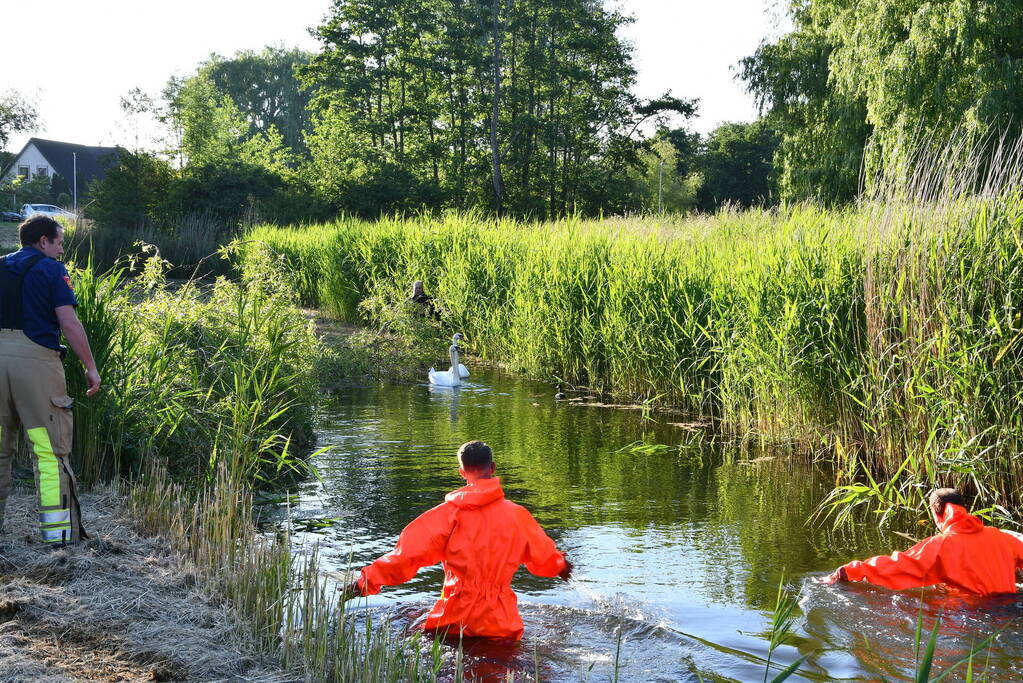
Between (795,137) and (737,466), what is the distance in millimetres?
25068

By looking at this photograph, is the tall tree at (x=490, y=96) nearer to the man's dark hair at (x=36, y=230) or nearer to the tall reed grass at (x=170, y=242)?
the tall reed grass at (x=170, y=242)

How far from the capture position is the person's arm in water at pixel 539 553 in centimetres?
485

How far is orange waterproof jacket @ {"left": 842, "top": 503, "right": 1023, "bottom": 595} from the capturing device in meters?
5.77

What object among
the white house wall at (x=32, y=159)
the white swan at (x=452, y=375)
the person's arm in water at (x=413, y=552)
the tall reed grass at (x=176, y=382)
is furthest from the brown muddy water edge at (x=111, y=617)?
the white house wall at (x=32, y=159)

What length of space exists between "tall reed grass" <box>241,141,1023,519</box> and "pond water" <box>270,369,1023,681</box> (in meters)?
0.68

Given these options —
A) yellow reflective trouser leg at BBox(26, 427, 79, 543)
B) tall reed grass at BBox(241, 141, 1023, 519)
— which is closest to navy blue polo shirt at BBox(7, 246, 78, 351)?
yellow reflective trouser leg at BBox(26, 427, 79, 543)

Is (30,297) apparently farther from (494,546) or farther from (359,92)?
(359,92)

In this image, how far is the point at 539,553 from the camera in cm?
488

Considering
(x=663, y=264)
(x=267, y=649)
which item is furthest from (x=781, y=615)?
(x=663, y=264)

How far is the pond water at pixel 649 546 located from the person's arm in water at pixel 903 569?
179mm

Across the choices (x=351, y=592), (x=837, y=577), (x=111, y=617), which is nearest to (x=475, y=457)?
(x=351, y=592)

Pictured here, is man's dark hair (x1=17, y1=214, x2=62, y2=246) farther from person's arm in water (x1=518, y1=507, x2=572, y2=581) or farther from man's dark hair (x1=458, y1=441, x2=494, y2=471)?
person's arm in water (x1=518, y1=507, x2=572, y2=581)

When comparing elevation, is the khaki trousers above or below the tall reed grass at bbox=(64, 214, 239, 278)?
below

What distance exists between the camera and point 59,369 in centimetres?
599
